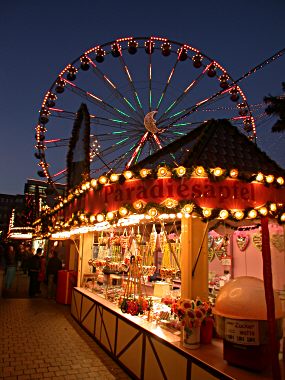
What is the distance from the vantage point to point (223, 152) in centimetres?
507

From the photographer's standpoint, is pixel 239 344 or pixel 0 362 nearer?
pixel 239 344

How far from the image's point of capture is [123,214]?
459 centimetres

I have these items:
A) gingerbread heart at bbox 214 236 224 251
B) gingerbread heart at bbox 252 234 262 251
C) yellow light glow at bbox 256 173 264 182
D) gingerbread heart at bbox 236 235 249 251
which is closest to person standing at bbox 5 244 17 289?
gingerbread heart at bbox 214 236 224 251

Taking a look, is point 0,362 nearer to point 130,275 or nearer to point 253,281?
point 130,275

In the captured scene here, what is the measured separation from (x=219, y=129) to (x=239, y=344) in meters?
3.58

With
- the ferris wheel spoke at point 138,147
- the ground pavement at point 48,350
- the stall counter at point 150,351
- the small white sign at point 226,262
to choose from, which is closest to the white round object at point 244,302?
the stall counter at point 150,351

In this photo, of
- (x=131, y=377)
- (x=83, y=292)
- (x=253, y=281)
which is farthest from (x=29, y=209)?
(x=253, y=281)

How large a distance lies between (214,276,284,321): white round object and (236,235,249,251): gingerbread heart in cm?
568

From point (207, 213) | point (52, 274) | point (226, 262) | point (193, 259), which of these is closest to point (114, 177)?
point (207, 213)

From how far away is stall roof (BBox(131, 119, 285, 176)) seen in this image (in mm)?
4759

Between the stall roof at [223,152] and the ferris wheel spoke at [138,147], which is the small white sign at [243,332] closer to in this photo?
the stall roof at [223,152]

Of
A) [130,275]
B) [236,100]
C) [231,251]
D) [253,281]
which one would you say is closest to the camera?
[253,281]

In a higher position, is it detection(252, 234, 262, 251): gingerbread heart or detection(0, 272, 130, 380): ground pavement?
detection(252, 234, 262, 251): gingerbread heart

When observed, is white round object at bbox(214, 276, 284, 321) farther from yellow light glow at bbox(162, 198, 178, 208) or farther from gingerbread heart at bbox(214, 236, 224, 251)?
gingerbread heart at bbox(214, 236, 224, 251)
